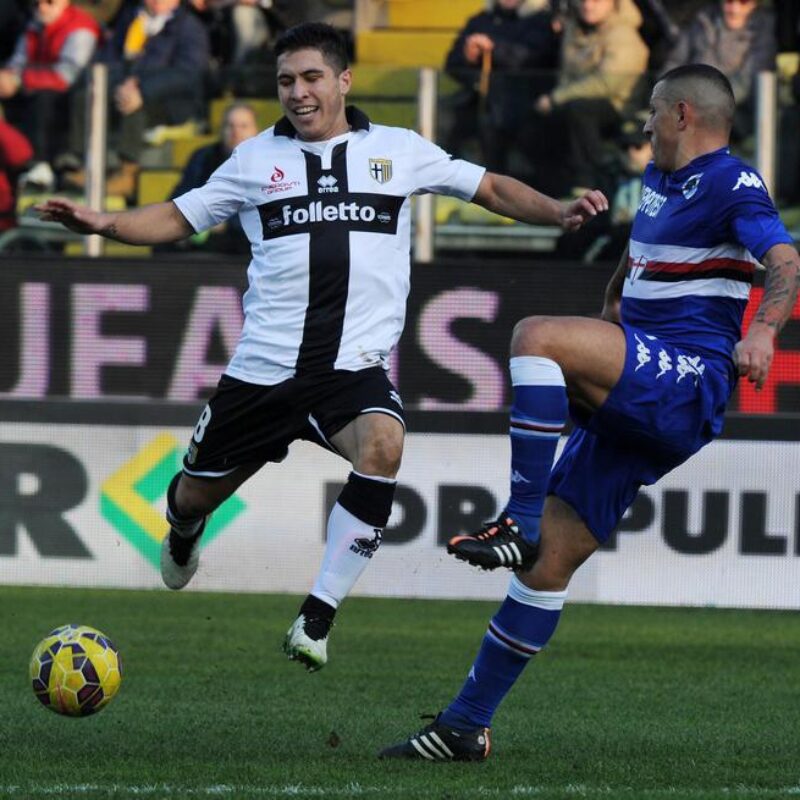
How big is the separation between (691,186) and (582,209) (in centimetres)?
54

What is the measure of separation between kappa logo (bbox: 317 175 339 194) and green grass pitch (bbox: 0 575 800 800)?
191 cm


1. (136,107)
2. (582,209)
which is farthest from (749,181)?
(136,107)

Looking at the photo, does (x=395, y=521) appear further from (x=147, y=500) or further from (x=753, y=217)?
(x=753, y=217)

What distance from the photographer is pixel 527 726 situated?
23.5ft

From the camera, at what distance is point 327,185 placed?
6707 millimetres

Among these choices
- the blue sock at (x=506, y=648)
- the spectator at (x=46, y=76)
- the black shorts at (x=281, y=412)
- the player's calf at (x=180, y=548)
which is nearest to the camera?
the blue sock at (x=506, y=648)

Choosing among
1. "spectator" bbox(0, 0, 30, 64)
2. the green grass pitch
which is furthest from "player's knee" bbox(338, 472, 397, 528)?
"spectator" bbox(0, 0, 30, 64)

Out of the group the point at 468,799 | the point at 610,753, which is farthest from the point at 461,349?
the point at 468,799

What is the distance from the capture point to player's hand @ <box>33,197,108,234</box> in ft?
21.1

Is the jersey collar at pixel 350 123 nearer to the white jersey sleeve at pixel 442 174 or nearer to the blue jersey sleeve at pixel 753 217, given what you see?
the white jersey sleeve at pixel 442 174

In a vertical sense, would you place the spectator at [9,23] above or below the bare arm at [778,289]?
above

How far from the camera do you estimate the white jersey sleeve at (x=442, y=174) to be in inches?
269

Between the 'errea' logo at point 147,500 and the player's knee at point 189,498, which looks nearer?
the player's knee at point 189,498

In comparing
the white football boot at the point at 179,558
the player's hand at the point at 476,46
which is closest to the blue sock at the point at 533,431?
the white football boot at the point at 179,558
